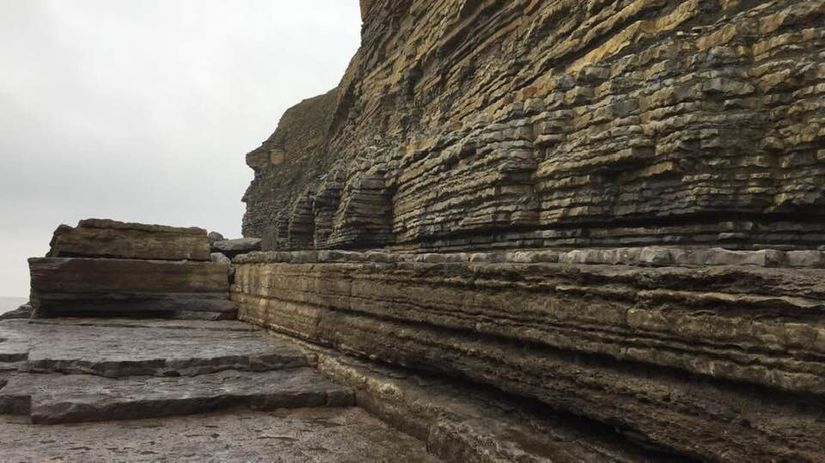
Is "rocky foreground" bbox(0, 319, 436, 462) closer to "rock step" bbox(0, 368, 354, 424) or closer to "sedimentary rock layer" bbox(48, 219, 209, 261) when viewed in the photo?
"rock step" bbox(0, 368, 354, 424)

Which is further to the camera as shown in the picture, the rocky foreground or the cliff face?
the cliff face

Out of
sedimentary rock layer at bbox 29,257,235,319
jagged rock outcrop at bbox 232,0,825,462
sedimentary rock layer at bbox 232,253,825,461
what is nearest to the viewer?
sedimentary rock layer at bbox 232,253,825,461

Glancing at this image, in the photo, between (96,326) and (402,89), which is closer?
(96,326)

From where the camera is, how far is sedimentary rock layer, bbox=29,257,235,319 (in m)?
6.78

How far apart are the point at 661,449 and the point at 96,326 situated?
6330mm

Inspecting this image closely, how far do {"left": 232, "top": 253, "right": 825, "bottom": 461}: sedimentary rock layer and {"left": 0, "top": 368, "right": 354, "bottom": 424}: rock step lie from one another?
0.74 m

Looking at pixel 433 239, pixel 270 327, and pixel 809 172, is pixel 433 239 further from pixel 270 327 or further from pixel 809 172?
pixel 809 172

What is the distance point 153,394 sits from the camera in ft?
10.9

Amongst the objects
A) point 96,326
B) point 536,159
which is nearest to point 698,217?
point 536,159

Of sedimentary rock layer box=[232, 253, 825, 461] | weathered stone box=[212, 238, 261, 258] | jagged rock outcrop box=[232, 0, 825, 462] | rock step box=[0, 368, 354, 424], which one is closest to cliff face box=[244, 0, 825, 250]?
jagged rock outcrop box=[232, 0, 825, 462]

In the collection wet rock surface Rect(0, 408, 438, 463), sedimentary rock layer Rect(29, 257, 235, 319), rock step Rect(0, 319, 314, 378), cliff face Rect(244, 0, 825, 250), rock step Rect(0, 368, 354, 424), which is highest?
cliff face Rect(244, 0, 825, 250)

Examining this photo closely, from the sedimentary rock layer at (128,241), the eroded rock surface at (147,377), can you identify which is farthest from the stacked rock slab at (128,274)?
the eroded rock surface at (147,377)

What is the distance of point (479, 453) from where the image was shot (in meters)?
2.37

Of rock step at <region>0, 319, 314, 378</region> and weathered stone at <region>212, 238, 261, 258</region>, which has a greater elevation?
weathered stone at <region>212, 238, 261, 258</region>
